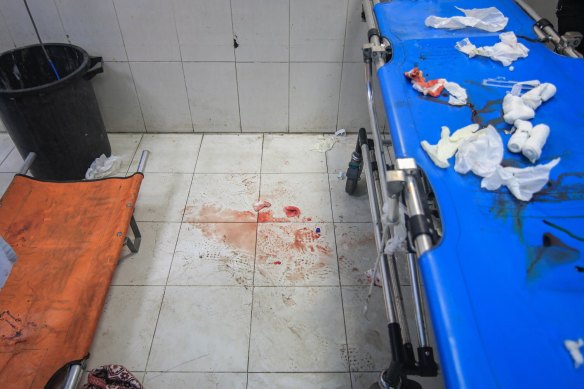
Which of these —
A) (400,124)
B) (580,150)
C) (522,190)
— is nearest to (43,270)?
(400,124)

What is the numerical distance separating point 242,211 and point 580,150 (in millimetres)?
1434

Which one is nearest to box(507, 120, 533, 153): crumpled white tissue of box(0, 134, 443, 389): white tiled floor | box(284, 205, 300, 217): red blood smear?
box(0, 134, 443, 389): white tiled floor

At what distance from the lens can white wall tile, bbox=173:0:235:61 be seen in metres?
1.97

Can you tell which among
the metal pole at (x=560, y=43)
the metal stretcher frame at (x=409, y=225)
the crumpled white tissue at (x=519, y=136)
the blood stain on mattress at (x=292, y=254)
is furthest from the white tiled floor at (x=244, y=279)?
the metal pole at (x=560, y=43)

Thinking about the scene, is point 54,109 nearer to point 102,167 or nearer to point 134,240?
point 102,167

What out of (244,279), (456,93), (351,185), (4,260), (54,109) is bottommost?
(244,279)

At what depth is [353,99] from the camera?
2.34 meters

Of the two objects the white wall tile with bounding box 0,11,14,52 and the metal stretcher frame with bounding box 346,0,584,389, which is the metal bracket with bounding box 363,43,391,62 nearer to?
the metal stretcher frame with bounding box 346,0,584,389

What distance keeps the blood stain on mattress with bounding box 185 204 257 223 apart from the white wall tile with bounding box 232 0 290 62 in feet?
2.98

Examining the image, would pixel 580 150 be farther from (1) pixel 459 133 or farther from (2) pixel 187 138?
(2) pixel 187 138

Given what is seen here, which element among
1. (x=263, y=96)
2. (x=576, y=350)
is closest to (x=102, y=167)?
(x=263, y=96)

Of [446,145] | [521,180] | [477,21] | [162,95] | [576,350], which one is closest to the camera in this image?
[576,350]

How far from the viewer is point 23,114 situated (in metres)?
1.76

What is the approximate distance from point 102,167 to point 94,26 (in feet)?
2.56
